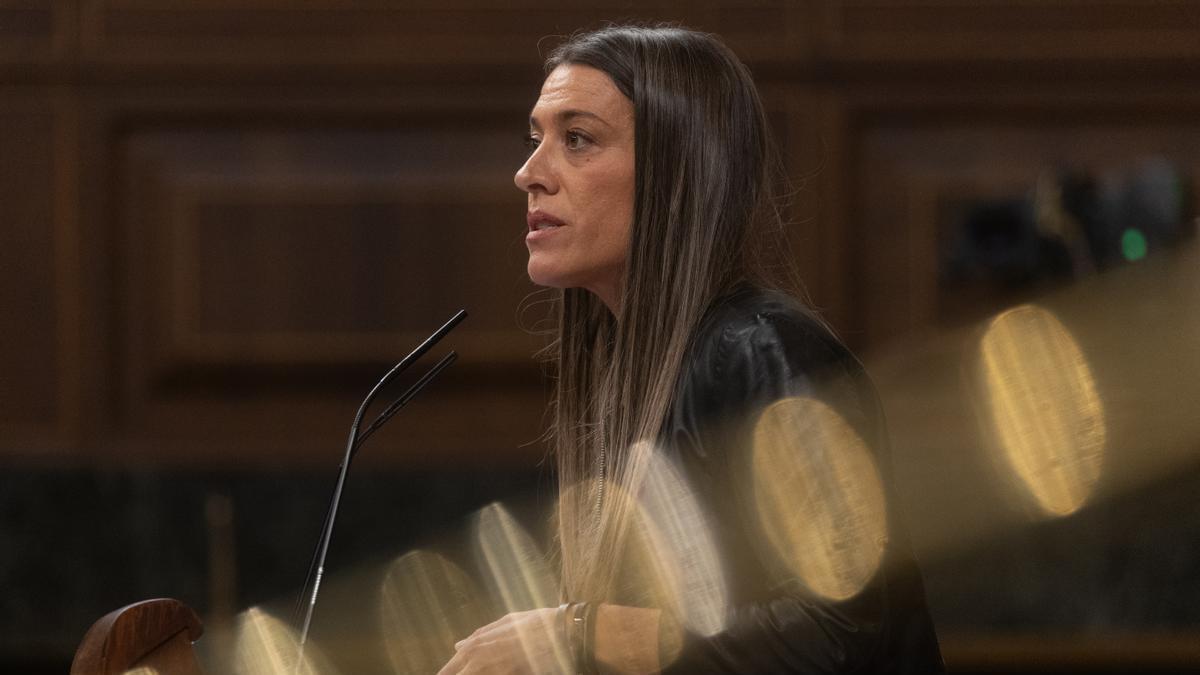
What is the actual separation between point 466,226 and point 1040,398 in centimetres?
95

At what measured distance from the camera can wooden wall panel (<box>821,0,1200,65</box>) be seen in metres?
2.82

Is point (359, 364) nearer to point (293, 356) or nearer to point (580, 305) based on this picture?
point (293, 356)

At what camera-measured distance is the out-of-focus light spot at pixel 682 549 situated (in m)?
1.26

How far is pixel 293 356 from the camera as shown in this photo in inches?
112

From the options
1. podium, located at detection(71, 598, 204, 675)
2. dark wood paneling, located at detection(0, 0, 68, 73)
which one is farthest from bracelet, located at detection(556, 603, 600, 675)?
dark wood paneling, located at detection(0, 0, 68, 73)

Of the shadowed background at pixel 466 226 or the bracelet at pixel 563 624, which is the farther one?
the shadowed background at pixel 466 226

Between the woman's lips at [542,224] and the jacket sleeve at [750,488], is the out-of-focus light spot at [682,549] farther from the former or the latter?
the woman's lips at [542,224]

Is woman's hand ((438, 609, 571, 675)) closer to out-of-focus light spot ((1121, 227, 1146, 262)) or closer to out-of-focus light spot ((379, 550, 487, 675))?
out-of-focus light spot ((379, 550, 487, 675))

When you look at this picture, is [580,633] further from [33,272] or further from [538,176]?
[33,272]

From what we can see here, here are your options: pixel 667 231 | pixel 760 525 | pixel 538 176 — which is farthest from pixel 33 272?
pixel 760 525

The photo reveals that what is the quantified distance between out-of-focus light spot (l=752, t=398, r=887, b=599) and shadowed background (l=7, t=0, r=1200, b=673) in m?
1.57

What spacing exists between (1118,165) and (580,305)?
58.3 inches

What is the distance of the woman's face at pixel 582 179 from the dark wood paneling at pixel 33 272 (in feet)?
5.18

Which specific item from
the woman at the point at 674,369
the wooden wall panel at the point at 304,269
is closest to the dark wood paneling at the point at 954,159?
the wooden wall panel at the point at 304,269
